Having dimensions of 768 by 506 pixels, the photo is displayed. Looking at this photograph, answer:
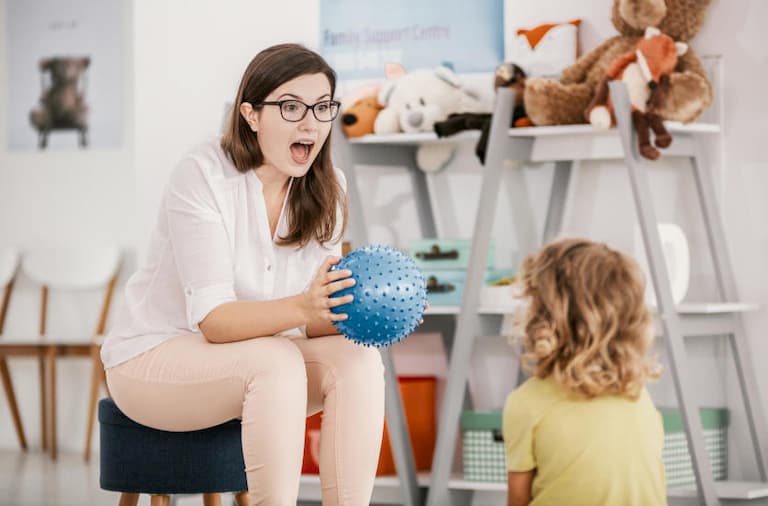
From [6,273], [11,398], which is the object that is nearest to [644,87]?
[6,273]

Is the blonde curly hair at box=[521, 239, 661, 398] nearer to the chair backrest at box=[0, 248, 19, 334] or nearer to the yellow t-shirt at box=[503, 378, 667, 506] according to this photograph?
the yellow t-shirt at box=[503, 378, 667, 506]

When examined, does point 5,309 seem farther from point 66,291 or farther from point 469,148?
point 469,148

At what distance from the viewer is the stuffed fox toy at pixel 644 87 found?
2.70m

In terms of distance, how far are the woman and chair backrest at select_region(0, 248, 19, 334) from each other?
307 centimetres

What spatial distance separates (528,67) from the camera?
3121mm

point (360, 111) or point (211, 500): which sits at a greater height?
point (360, 111)

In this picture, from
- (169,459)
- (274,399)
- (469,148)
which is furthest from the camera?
(469,148)

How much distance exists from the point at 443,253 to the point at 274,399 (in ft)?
4.35

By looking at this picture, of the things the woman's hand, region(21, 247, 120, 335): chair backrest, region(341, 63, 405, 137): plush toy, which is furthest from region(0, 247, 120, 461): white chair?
the woman's hand

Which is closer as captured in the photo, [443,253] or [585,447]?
[585,447]

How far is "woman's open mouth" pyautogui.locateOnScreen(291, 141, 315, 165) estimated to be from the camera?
2.06m

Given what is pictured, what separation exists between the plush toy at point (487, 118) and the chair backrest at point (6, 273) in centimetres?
265

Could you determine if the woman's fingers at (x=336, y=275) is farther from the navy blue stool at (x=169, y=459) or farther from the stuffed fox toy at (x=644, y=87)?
the stuffed fox toy at (x=644, y=87)

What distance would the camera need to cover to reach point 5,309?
5012mm
